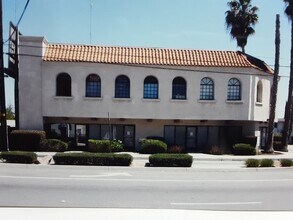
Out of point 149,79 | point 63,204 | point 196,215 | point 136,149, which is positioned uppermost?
point 149,79

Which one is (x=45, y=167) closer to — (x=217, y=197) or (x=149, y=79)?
(x=217, y=197)

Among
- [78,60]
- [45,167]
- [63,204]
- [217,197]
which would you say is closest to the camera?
[63,204]

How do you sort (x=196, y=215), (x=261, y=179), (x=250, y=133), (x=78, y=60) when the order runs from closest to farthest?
(x=196, y=215)
(x=261, y=179)
(x=78, y=60)
(x=250, y=133)

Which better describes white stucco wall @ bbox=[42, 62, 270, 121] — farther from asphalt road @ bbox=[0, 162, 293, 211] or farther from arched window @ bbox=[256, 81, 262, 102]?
asphalt road @ bbox=[0, 162, 293, 211]

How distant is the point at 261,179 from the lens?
14.0 m

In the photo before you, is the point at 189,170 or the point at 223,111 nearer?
the point at 189,170

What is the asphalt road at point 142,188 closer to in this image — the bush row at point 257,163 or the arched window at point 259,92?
the bush row at point 257,163

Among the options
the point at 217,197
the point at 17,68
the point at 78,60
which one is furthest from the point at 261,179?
the point at 17,68

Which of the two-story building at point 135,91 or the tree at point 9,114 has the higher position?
the two-story building at point 135,91

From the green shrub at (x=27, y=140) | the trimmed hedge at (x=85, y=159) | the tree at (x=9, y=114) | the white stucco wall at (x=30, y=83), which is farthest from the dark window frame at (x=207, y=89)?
the tree at (x=9, y=114)

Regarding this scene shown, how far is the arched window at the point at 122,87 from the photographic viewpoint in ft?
83.4

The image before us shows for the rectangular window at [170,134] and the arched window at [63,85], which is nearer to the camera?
the arched window at [63,85]

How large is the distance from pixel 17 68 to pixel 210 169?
52.7 feet

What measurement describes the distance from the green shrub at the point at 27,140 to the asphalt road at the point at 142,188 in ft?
24.0
